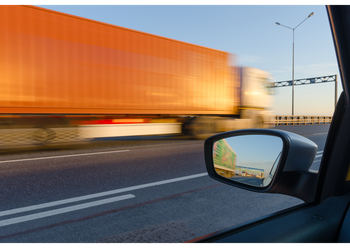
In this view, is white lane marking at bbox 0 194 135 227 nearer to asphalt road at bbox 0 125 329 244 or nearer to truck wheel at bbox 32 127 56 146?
asphalt road at bbox 0 125 329 244

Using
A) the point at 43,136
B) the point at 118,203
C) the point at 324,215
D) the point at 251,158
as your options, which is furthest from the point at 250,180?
the point at 43,136

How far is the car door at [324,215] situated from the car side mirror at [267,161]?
0.06 metres

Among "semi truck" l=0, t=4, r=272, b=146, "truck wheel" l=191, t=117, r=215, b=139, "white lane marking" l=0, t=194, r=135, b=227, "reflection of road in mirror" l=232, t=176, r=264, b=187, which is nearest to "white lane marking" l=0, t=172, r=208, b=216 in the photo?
"white lane marking" l=0, t=194, r=135, b=227

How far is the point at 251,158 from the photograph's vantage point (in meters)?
1.52

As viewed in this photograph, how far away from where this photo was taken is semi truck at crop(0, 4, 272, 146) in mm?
7551

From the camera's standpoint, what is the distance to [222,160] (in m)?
1.77

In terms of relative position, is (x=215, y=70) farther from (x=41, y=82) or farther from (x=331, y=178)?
(x=331, y=178)

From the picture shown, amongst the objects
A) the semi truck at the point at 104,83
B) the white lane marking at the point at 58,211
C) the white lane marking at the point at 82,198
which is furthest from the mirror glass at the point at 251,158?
the semi truck at the point at 104,83

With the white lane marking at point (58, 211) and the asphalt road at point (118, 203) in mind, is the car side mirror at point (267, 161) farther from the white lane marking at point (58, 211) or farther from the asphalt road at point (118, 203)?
the white lane marking at point (58, 211)

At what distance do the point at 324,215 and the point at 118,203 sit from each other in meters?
2.97

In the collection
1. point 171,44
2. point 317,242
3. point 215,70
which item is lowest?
point 317,242

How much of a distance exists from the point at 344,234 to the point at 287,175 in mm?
358

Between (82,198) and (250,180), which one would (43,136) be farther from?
(250,180)

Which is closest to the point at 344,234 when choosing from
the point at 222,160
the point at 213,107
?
the point at 222,160
